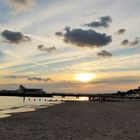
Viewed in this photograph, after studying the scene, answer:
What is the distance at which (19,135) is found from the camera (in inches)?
1043

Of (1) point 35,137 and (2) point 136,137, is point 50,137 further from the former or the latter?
(2) point 136,137

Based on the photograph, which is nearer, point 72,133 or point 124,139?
point 124,139

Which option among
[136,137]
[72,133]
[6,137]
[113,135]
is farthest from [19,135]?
[136,137]

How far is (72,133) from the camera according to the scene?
27453 mm

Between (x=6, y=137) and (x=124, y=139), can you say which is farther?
(x=6, y=137)

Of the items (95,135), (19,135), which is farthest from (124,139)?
(19,135)

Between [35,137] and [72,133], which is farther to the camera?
[72,133]

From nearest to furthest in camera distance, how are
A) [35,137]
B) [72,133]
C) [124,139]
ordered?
[124,139] < [35,137] < [72,133]

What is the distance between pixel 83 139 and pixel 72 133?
11.4 feet

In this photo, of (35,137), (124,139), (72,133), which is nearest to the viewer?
(124,139)

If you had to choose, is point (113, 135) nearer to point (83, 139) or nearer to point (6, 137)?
point (83, 139)

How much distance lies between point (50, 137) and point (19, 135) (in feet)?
9.27

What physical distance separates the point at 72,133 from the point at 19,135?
420 centimetres

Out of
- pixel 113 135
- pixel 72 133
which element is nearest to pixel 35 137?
pixel 72 133
